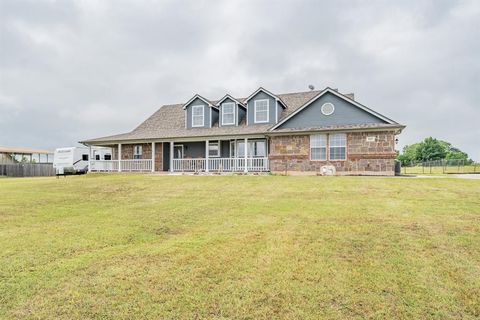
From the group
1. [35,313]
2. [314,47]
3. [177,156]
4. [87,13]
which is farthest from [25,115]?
[35,313]

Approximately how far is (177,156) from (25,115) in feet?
105

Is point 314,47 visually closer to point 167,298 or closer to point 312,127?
point 312,127

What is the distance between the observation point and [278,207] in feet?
31.6

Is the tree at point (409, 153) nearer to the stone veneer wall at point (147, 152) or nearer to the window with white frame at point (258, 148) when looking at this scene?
the window with white frame at point (258, 148)

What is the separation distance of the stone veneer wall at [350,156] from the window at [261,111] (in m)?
2.82

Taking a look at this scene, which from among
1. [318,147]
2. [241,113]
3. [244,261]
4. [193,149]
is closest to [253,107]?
[241,113]

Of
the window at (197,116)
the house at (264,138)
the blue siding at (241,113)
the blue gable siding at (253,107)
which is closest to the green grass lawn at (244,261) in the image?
the house at (264,138)

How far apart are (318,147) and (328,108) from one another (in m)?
2.65

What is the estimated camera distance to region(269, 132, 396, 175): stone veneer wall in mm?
18797

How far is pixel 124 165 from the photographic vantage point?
25.7m

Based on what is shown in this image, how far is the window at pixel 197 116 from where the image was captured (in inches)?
1001

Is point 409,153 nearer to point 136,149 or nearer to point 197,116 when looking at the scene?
point 197,116

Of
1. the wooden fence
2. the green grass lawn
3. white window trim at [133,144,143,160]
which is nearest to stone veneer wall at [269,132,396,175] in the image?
the green grass lawn

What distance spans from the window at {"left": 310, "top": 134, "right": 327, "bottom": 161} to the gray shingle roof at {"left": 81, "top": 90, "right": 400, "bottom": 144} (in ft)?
5.51
